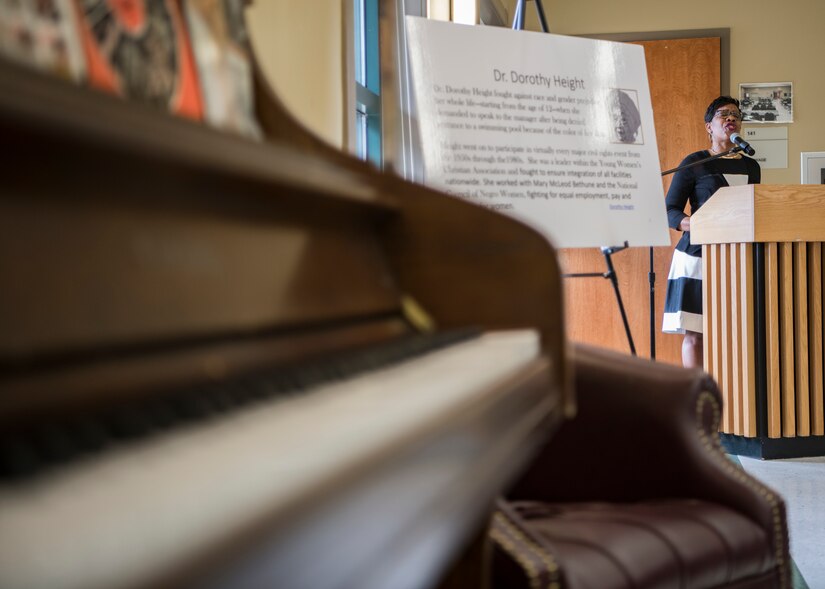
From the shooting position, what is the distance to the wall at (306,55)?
71.0 inches

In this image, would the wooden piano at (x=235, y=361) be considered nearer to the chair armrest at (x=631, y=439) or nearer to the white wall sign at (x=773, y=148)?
the chair armrest at (x=631, y=439)

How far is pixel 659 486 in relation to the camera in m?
1.54

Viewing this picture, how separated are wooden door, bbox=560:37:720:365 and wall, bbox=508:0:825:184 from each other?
0.52 feet

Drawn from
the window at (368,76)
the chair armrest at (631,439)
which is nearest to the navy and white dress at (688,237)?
the window at (368,76)

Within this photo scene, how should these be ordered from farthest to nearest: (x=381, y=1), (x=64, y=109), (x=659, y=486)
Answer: (x=381, y=1), (x=659, y=486), (x=64, y=109)

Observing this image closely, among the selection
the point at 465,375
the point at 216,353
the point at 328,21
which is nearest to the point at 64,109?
the point at 216,353

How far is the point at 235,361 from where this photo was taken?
69 cm

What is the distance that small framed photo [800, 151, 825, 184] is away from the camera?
19.2 ft

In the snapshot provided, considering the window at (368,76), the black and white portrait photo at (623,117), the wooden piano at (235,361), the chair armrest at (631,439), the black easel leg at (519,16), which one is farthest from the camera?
the window at (368,76)

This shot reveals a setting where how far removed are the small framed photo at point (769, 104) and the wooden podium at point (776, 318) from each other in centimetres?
261

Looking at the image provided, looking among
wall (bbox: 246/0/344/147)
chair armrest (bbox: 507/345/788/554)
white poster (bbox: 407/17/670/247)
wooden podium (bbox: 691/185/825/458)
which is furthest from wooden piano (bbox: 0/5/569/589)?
wooden podium (bbox: 691/185/825/458)

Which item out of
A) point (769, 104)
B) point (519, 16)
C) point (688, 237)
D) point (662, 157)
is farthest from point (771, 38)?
point (519, 16)

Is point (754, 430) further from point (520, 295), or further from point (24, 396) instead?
point (24, 396)

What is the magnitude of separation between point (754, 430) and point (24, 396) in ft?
11.6
